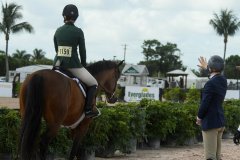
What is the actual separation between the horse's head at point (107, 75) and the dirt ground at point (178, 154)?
1.91 m

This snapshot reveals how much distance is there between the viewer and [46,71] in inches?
298

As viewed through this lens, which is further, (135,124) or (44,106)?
(135,124)

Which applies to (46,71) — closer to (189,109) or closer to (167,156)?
(167,156)

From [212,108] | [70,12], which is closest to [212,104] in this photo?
[212,108]

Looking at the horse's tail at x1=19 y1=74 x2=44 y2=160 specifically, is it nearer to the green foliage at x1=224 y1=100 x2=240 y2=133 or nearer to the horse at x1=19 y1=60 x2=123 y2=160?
the horse at x1=19 y1=60 x2=123 y2=160

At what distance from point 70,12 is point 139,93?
1963 centimetres

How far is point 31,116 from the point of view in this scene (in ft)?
23.8

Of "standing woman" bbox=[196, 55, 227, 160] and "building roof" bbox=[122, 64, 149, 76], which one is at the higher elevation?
"building roof" bbox=[122, 64, 149, 76]

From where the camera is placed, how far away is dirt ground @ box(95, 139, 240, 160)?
11.3m

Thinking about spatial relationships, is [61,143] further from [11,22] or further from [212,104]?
[11,22]

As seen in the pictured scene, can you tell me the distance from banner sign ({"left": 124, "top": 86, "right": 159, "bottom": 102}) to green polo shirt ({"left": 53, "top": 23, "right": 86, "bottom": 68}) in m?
18.1

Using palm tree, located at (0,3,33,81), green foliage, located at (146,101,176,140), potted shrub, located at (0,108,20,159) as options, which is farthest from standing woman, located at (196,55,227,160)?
palm tree, located at (0,3,33,81)

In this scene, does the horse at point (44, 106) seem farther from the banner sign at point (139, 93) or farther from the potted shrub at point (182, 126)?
the banner sign at point (139, 93)

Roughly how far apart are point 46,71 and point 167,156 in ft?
16.5
